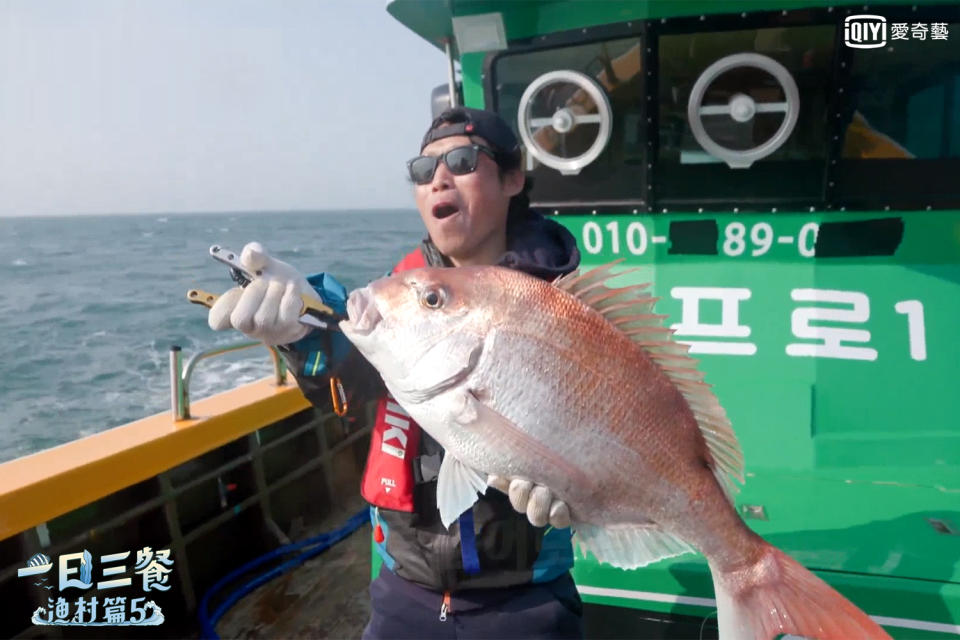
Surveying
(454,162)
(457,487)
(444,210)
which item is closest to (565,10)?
(454,162)

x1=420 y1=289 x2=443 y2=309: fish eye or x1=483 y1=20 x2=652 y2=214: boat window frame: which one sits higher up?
x1=483 y1=20 x2=652 y2=214: boat window frame

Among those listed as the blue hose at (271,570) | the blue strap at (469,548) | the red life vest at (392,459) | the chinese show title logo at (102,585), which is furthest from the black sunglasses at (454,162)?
the blue hose at (271,570)

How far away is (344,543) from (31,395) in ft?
40.4

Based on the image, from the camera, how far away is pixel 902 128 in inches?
138

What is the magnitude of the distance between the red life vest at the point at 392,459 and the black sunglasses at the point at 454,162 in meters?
0.31

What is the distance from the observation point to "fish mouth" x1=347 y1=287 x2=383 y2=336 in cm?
158

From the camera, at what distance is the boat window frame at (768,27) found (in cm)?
333

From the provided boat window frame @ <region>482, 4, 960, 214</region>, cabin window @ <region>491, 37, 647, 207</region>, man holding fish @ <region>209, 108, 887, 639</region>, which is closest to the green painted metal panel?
boat window frame @ <region>482, 4, 960, 214</region>

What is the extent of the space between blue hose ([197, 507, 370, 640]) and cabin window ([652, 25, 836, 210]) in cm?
353

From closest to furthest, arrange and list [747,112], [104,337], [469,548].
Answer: [469,548] < [747,112] < [104,337]

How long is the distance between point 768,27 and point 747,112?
0.47 m

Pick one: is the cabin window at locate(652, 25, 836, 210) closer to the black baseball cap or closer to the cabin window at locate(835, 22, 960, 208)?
the cabin window at locate(835, 22, 960, 208)

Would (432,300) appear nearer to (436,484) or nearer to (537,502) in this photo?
(537,502)

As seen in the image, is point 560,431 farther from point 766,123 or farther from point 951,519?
point 766,123
